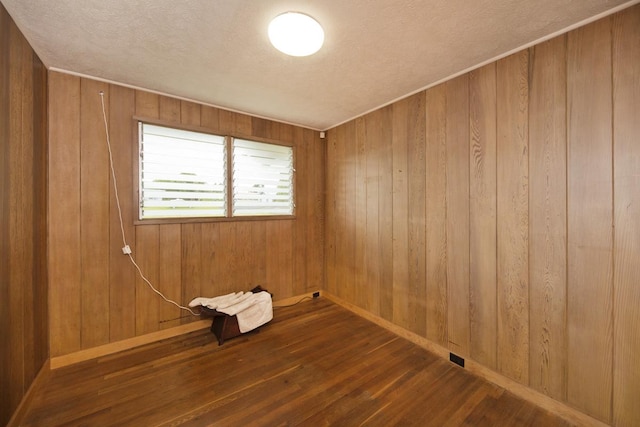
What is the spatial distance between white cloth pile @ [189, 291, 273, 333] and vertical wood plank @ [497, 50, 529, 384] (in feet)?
6.67

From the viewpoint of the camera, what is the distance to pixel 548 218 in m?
1.51

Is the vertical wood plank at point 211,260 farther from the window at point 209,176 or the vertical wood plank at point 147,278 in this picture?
the vertical wood plank at point 147,278

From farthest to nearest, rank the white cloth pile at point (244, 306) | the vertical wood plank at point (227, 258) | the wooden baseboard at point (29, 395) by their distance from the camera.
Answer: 1. the vertical wood plank at point (227, 258)
2. the white cloth pile at point (244, 306)
3. the wooden baseboard at point (29, 395)

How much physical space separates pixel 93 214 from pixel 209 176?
3.23ft

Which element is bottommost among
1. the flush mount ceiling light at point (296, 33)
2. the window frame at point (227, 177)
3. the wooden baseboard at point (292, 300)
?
the wooden baseboard at point (292, 300)

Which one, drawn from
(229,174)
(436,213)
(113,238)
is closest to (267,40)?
(229,174)

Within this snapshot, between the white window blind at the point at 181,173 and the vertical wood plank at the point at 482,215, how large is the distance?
2373 millimetres

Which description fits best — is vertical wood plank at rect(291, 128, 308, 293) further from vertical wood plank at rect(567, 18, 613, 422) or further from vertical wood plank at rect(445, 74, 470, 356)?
vertical wood plank at rect(567, 18, 613, 422)

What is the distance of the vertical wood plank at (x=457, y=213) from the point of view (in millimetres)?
1895

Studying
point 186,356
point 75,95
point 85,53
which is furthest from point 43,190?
point 186,356

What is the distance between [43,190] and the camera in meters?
1.79

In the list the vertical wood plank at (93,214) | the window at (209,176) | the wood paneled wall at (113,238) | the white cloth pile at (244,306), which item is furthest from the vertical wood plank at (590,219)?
Answer: the vertical wood plank at (93,214)

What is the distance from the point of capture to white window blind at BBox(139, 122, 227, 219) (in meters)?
2.22

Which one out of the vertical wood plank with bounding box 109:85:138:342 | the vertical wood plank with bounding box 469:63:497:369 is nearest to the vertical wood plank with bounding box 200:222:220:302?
the vertical wood plank with bounding box 109:85:138:342
